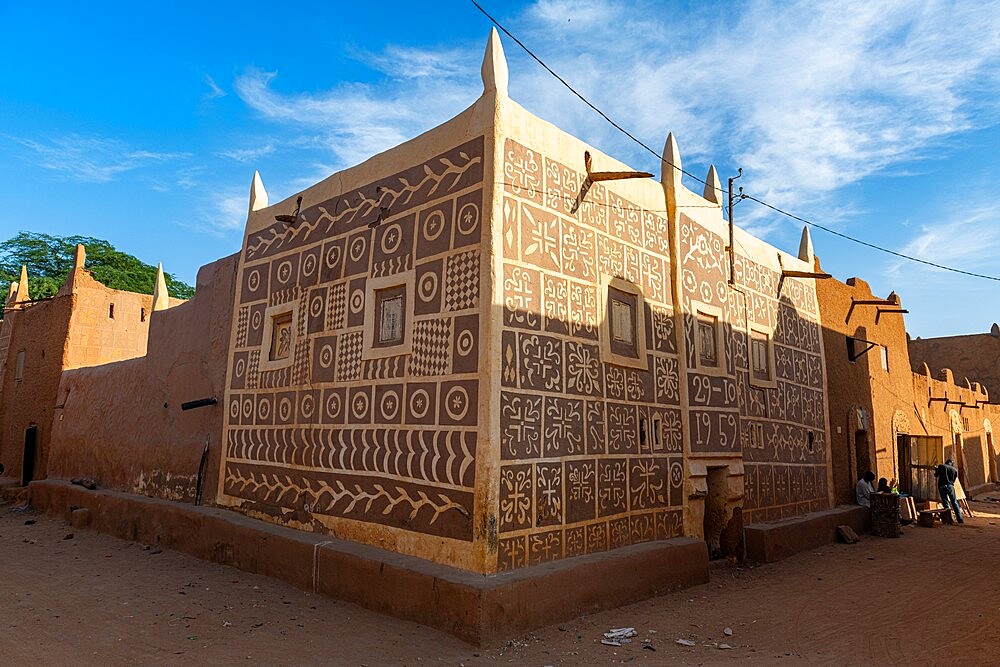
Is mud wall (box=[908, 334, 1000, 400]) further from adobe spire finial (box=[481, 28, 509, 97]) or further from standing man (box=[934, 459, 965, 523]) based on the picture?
adobe spire finial (box=[481, 28, 509, 97])

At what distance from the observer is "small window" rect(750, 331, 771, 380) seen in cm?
1045

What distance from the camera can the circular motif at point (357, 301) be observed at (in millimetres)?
7363

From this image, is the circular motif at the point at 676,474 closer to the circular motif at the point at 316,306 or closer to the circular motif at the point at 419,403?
the circular motif at the point at 419,403

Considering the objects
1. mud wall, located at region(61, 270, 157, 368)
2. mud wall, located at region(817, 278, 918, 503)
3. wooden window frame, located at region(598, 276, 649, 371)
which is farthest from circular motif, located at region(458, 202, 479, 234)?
mud wall, located at region(61, 270, 157, 368)

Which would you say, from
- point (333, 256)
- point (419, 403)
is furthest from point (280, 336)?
point (419, 403)

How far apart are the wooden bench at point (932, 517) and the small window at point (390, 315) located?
40.0ft

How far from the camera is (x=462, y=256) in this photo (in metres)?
6.30

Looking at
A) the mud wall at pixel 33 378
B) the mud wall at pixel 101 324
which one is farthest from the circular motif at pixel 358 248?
the mud wall at pixel 33 378

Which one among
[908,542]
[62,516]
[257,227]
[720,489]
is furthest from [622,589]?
[62,516]

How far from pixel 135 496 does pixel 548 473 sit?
737 centimetres

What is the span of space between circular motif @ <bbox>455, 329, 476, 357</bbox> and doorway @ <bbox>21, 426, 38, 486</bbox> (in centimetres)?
1348

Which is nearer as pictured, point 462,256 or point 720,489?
point 462,256

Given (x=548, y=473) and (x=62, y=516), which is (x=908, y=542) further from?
(x=62, y=516)

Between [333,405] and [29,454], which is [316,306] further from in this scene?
[29,454]
